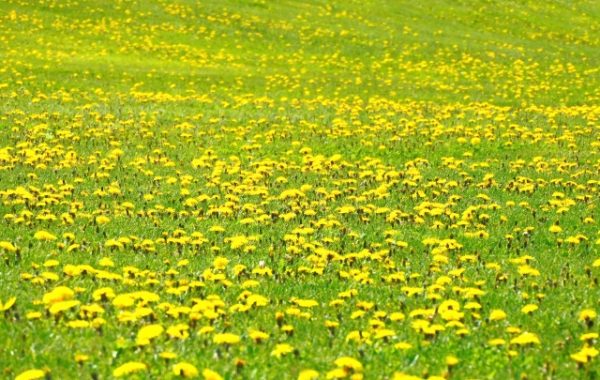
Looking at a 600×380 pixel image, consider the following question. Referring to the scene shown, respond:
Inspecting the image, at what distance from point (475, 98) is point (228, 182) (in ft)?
51.0

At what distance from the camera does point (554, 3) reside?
2061 inches

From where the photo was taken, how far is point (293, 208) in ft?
46.0

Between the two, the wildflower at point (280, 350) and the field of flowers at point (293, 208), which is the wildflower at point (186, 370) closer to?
the field of flowers at point (293, 208)

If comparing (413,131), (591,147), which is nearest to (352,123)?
(413,131)

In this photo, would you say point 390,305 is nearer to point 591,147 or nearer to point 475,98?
point 591,147

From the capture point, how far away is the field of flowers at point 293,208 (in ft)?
23.9

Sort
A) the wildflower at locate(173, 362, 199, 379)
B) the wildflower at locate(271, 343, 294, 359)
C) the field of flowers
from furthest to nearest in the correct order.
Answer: the field of flowers < the wildflower at locate(271, 343, 294, 359) < the wildflower at locate(173, 362, 199, 379)

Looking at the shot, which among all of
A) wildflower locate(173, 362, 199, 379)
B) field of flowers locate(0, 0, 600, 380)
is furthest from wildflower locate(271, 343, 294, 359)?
wildflower locate(173, 362, 199, 379)

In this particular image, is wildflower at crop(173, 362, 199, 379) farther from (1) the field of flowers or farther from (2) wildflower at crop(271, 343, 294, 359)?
(2) wildflower at crop(271, 343, 294, 359)

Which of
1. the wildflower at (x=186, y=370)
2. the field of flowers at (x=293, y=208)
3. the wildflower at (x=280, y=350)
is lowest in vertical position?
the field of flowers at (x=293, y=208)

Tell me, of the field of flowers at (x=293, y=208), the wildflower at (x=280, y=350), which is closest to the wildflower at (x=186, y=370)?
the field of flowers at (x=293, y=208)

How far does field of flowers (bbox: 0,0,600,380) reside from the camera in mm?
7293

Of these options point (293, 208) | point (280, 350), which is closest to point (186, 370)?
point (280, 350)

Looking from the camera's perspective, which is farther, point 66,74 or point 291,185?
point 66,74
